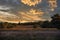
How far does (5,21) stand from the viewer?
4.30 meters

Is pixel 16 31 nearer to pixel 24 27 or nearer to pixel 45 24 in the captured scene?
pixel 24 27

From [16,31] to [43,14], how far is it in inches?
42.0

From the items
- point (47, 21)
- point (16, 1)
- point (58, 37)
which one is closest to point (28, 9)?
point (16, 1)

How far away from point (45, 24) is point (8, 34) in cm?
129

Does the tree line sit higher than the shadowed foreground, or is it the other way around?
→ the tree line

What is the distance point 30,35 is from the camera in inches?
171

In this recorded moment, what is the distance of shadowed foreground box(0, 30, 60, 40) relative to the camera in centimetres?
426

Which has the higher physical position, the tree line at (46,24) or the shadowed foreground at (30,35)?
the tree line at (46,24)

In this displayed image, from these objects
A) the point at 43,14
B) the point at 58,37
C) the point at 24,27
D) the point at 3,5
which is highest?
the point at 3,5

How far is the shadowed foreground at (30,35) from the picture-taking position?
426 centimetres

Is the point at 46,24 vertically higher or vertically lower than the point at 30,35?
higher

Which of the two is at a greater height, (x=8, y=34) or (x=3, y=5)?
(x=3, y=5)

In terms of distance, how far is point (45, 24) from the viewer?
4.32m

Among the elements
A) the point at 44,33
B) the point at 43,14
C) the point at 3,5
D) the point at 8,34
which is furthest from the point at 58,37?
the point at 3,5
